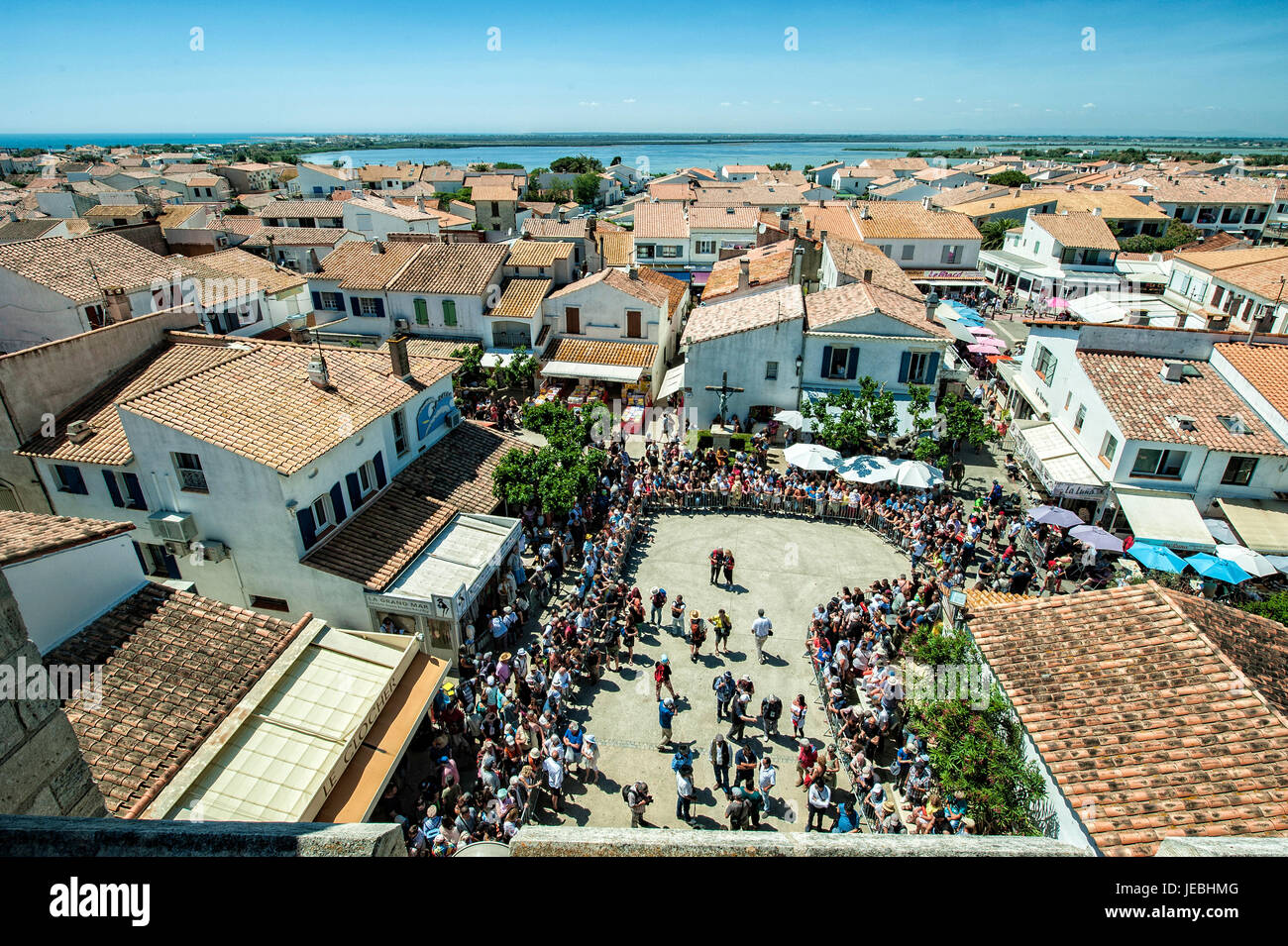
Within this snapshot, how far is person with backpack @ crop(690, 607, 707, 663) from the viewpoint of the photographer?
16797 mm

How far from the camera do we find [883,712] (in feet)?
47.4

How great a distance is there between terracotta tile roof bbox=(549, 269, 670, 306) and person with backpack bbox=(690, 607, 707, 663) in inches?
A: 830

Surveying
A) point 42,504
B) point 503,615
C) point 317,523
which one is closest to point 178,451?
point 317,523

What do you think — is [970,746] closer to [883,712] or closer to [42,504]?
[883,712]

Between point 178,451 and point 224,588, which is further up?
point 178,451

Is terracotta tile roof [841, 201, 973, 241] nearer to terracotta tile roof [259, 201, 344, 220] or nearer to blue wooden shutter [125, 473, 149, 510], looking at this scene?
terracotta tile roof [259, 201, 344, 220]

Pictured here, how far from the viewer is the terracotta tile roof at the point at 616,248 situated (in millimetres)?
50594

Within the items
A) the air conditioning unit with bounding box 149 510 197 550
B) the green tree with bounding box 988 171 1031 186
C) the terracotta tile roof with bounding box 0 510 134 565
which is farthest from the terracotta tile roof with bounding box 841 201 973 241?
the green tree with bounding box 988 171 1031 186

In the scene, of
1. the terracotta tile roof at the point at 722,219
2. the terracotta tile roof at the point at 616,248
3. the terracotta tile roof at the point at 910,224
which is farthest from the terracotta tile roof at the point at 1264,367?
the terracotta tile roof at the point at 616,248

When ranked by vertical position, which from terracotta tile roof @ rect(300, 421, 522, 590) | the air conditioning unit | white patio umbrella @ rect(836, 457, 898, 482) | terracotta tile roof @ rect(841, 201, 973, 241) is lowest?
white patio umbrella @ rect(836, 457, 898, 482)

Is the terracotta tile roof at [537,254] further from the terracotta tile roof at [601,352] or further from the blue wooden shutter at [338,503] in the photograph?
the blue wooden shutter at [338,503]

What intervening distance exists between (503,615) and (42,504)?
47.4 ft

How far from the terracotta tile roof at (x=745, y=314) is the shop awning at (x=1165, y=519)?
13.5 meters
